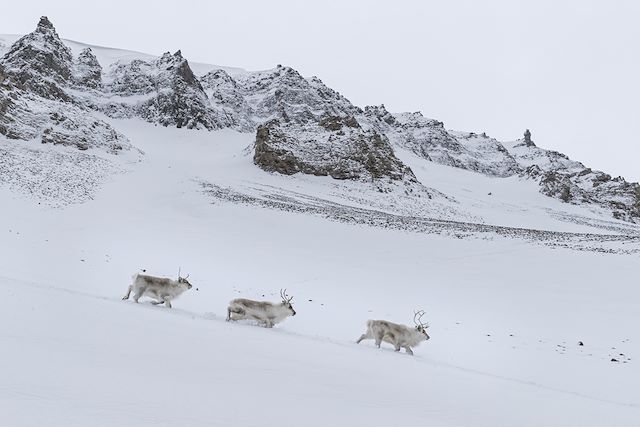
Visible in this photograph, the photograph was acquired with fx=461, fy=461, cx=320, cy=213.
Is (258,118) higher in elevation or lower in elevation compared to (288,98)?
lower

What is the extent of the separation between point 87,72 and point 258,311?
97413 millimetres

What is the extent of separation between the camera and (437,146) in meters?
128

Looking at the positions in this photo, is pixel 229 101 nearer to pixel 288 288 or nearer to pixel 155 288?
pixel 288 288

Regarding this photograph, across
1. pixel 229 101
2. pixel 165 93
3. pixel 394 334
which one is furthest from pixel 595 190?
pixel 394 334

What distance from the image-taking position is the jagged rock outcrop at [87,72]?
293 feet

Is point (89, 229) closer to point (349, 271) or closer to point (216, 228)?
point (216, 228)

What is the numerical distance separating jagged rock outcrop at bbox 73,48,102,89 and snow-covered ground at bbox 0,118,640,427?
2237 inches

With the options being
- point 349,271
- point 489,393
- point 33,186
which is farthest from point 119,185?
point 489,393

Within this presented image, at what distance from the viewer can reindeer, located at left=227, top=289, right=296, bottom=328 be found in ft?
36.0

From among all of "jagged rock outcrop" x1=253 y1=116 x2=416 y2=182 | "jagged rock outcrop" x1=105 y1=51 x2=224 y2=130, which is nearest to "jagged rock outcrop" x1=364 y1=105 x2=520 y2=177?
"jagged rock outcrop" x1=105 y1=51 x2=224 y2=130

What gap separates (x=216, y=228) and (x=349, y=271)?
1062 cm

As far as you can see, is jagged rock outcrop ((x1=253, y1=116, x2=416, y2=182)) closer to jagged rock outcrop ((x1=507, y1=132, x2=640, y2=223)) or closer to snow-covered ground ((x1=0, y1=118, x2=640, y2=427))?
snow-covered ground ((x1=0, y1=118, x2=640, y2=427))

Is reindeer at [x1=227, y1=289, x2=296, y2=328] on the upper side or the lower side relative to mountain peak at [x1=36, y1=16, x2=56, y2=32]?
lower

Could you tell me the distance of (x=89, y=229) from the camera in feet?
78.0
